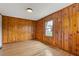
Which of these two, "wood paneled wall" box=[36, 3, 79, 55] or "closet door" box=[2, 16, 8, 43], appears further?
"closet door" box=[2, 16, 8, 43]

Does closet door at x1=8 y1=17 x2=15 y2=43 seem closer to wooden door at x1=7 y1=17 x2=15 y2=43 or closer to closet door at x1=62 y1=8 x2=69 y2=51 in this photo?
wooden door at x1=7 y1=17 x2=15 y2=43

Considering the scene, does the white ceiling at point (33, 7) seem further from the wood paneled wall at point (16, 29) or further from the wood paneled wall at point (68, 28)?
the wood paneled wall at point (16, 29)

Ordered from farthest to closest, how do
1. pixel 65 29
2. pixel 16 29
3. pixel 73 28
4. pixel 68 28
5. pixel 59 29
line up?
pixel 16 29 < pixel 59 29 < pixel 65 29 < pixel 68 28 < pixel 73 28

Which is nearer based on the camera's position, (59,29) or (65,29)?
(65,29)

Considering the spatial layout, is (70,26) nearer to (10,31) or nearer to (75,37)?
(75,37)

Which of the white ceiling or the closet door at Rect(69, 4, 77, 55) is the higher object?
the white ceiling

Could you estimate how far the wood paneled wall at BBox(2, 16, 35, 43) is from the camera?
20.9 feet

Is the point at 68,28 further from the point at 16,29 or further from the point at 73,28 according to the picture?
the point at 16,29

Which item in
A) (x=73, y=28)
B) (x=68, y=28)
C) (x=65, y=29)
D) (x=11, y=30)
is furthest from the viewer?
(x=11, y=30)

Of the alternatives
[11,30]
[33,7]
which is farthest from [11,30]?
[33,7]

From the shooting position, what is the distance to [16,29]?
718 cm

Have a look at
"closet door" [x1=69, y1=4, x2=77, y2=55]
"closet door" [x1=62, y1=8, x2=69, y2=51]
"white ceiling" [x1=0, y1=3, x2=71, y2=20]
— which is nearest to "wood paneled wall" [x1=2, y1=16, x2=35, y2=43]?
"white ceiling" [x1=0, y1=3, x2=71, y2=20]

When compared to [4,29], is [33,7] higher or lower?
higher

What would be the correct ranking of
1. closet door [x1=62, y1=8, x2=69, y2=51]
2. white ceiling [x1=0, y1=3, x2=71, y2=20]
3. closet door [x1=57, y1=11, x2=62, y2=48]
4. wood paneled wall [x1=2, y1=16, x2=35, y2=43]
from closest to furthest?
white ceiling [x1=0, y1=3, x2=71, y2=20] < closet door [x1=62, y1=8, x2=69, y2=51] < closet door [x1=57, y1=11, x2=62, y2=48] < wood paneled wall [x1=2, y1=16, x2=35, y2=43]
